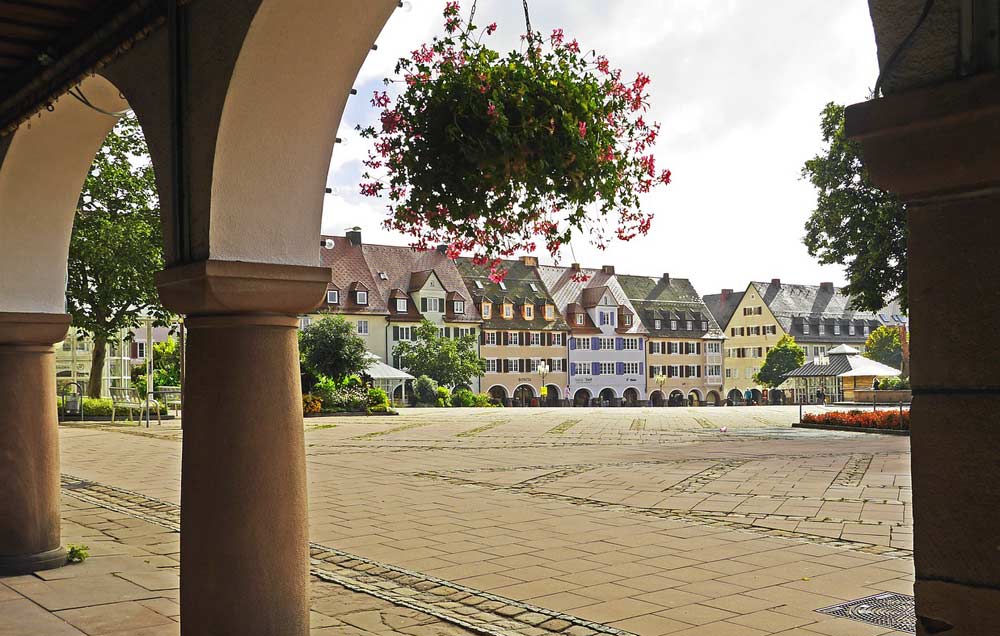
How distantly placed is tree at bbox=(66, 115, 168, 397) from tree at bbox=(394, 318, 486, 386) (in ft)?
107

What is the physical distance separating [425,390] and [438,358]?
363 centimetres

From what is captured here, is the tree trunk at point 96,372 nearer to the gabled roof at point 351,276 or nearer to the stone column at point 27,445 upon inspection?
the stone column at point 27,445

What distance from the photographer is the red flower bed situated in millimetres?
19031

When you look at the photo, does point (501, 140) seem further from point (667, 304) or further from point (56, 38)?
point (667, 304)

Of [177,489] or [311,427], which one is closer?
[177,489]

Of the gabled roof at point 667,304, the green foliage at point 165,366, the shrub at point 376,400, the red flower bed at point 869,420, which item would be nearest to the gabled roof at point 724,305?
the gabled roof at point 667,304

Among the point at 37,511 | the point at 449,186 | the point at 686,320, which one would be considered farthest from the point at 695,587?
the point at 686,320

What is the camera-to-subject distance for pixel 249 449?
3580 millimetres

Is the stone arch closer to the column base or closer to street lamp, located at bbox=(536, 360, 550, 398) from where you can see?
the column base

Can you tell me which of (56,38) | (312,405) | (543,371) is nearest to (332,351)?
(312,405)

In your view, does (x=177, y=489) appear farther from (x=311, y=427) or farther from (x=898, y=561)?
(x=311, y=427)

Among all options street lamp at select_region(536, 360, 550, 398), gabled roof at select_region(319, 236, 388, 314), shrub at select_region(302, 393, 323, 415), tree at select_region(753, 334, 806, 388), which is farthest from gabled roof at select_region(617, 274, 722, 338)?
shrub at select_region(302, 393, 323, 415)

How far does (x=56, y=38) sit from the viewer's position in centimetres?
455

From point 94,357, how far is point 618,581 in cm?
2206
